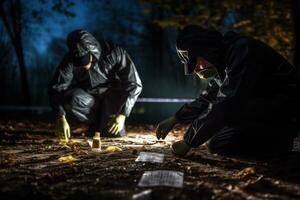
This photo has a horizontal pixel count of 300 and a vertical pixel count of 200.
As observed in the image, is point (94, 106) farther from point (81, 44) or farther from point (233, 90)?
point (233, 90)

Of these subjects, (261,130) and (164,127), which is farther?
(164,127)

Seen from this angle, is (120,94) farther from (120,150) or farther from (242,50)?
(242,50)

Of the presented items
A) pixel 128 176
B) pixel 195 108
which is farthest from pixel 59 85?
pixel 128 176

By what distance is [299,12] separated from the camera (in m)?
12.3

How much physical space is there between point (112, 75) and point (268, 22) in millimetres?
11875

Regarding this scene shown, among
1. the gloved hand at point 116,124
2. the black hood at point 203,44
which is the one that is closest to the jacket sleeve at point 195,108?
the black hood at point 203,44

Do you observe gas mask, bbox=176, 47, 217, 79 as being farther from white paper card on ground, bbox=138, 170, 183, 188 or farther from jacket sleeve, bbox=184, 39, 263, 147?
white paper card on ground, bbox=138, 170, 183, 188

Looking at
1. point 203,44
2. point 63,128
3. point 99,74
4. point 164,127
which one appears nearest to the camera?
point 203,44

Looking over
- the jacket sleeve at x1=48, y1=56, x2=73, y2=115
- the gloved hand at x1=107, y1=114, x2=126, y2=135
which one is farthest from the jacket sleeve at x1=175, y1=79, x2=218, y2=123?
the jacket sleeve at x1=48, y1=56, x2=73, y2=115

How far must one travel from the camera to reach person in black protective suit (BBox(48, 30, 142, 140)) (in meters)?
6.48

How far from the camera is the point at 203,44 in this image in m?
4.07

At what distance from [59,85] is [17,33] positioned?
13627 millimetres

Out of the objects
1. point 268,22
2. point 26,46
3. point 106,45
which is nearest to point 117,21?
point 26,46

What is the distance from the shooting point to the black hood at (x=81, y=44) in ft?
20.9
